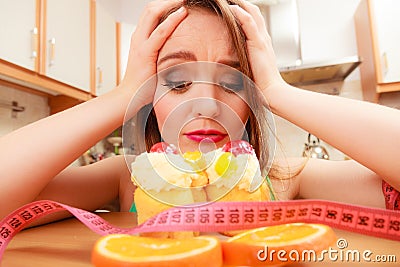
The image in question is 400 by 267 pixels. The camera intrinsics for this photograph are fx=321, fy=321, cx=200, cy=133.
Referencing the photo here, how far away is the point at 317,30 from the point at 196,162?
2.51 m

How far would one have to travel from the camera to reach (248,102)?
28.0 inches

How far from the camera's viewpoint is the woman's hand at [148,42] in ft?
2.24

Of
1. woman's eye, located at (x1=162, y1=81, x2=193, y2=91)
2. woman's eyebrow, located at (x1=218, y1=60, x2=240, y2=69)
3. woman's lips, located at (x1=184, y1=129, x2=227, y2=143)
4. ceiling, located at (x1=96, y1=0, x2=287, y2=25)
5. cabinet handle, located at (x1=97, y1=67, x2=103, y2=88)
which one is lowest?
woman's lips, located at (x1=184, y1=129, x2=227, y2=143)

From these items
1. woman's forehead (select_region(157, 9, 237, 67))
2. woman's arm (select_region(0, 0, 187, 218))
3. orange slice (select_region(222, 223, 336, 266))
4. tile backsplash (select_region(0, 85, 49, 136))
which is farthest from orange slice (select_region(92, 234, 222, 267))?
tile backsplash (select_region(0, 85, 49, 136))

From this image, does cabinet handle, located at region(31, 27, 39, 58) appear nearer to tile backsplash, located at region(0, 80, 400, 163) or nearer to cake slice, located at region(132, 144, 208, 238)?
tile backsplash, located at region(0, 80, 400, 163)

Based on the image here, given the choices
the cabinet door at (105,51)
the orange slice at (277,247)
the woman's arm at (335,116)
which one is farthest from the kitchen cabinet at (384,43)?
the orange slice at (277,247)

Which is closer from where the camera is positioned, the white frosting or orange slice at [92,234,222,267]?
orange slice at [92,234,222,267]

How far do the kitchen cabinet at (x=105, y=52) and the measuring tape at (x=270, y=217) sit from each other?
2.16m

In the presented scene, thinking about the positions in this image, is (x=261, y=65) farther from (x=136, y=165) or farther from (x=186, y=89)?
(x=136, y=165)

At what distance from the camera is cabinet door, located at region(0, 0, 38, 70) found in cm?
153

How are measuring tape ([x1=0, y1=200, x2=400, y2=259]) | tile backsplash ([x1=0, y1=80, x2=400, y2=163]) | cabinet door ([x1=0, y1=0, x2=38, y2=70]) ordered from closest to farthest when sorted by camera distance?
measuring tape ([x1=0, y1=200, x2=400, y2=259]) < cabinet door ([x1=0, y1=0, x2=38, y2=70]) < tile backsplash ([x1=0, y1=80, x2=400, y2=163])

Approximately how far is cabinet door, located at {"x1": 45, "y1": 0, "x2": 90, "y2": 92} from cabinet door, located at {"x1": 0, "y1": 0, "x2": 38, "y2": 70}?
133mm

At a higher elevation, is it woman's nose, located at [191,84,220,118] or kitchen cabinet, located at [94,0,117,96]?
kitchen cabinet, located at [94,0,117,96]

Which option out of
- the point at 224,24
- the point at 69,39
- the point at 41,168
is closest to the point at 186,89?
the point at 224,24
